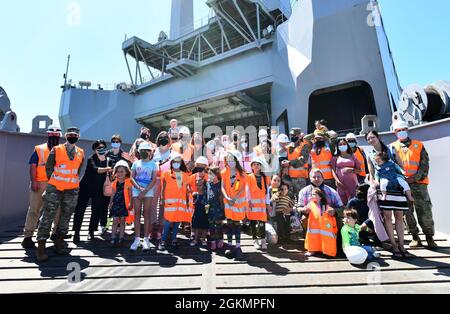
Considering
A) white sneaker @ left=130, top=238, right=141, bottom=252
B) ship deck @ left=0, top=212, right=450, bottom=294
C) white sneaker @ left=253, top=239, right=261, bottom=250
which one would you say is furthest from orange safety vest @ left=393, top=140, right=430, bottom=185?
white sneaker @ left=130, top=238, right=141, bottom=252

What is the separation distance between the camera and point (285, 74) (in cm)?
1318

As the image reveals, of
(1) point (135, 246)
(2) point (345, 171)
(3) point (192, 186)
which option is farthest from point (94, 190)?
(2) point (345, 171)

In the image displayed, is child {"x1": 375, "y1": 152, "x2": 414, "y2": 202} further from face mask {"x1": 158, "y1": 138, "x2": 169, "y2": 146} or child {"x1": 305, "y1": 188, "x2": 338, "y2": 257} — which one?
face mask {"x1": 158, "y1": 138, "x2": 169, "y2": 146}

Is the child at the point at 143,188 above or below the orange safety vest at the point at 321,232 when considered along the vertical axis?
above

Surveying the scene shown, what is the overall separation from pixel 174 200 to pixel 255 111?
1742cm

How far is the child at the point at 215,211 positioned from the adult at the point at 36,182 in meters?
2.65

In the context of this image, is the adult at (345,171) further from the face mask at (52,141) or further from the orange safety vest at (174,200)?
the face mask at (52,141)

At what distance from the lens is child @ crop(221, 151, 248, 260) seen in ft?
12.1

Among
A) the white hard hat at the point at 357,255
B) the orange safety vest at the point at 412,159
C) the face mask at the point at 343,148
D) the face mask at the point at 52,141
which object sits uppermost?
the face mask at the point at 52,141

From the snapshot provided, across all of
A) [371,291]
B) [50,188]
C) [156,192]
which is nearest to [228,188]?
[156,192]

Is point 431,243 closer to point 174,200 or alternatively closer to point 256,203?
point 256,203

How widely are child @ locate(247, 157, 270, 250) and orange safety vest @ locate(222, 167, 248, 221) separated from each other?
0.11 m

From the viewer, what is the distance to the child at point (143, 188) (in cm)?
388

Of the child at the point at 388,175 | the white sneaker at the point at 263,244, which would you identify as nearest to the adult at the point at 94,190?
the white sneaker at the point at 263,244
